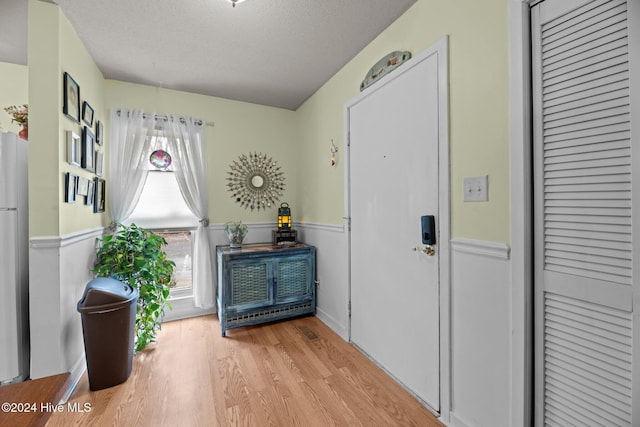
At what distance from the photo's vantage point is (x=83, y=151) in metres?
2.02

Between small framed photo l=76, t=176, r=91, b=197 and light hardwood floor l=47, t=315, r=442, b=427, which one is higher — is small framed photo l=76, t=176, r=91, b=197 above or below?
above

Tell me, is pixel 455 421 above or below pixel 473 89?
below

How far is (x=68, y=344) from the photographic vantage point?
1.83 m

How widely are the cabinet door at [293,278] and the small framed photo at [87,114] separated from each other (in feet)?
6.30

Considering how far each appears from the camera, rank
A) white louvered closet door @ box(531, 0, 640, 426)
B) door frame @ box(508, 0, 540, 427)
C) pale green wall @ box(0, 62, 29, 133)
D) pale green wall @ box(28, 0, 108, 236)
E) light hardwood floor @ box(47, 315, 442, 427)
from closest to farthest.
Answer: white louvered closet door @ box(531, 0, 640, 426), door frame @ box(508, 0, 540, 427), light hardwood floor @ box(47, 315, 442, 427), pale green wall @ box(28, 0, 108, 236), pale green wall @ box(0, 62, 29, 133)

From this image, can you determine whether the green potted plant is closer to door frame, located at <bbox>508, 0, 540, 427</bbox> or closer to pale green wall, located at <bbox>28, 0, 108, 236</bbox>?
pale green wall, located at <bbox>28, 0, 108, 236</bbox>

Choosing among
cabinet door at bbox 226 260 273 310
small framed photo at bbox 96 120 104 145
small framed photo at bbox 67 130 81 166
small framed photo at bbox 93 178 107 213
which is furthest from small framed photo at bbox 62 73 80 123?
cabinet door at bbox 226 260 273 310

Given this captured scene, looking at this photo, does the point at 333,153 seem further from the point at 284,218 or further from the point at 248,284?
the point at 248,284

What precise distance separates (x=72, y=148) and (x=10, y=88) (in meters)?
1.22

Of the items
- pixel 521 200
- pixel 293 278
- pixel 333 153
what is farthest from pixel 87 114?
pixel 521 200

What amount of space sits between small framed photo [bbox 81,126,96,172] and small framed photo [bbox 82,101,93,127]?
0.06m

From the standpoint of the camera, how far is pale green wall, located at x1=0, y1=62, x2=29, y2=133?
227cm

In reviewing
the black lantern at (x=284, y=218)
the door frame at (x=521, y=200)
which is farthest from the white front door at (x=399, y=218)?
the black lantern at (x=284, y=218)

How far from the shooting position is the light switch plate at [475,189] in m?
1.31
